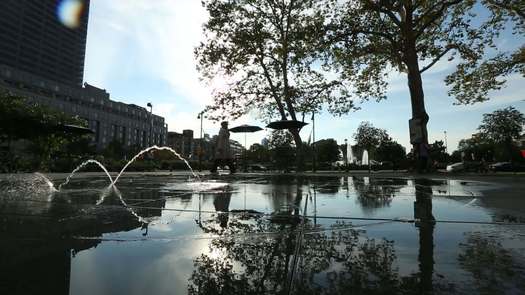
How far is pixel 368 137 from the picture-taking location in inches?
2276

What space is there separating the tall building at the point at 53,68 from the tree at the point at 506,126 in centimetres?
8830

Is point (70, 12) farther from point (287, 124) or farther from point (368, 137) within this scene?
point (287, 124)

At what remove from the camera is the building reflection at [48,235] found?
1.89 meters

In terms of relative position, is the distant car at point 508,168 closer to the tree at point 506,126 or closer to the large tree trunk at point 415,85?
the tree at point 506,126

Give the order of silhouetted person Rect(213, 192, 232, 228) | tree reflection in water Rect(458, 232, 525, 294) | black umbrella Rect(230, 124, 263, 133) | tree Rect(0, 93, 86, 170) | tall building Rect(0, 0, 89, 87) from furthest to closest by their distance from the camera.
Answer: tall building Rect(0, 0, 89, 87) → black umbrella Rect(230, 124, 263, 133) → tree Rect(0, 93, 86, 170) → silhouetted person Rect(213, 192, 232, 228) → tree reflection in water Rect(458, 232, 525, 294)

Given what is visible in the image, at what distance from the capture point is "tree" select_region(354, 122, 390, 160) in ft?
189

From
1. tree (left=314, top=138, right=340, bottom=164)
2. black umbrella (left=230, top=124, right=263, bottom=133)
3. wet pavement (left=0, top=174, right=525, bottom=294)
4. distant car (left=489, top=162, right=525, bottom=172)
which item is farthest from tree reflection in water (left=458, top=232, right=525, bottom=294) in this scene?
tree (left=314, top=138, right=340, bottom=164)

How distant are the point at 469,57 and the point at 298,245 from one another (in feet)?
66.1

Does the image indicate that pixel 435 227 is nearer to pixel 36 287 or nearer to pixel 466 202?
pixel 466 202

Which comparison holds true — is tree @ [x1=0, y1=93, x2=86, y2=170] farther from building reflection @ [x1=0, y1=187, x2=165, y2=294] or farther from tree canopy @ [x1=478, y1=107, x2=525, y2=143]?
tree canopy @ [x1=478, y1=107, x2=525, y2=143]

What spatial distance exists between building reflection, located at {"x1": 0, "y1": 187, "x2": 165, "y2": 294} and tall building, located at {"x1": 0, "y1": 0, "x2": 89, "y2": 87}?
425 ft

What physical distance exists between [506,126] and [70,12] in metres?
137

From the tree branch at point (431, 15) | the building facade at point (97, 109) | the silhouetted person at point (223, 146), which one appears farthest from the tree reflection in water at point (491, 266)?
the building facade at point (97, 109)

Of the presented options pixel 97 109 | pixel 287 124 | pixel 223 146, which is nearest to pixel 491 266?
pixel 223 146
